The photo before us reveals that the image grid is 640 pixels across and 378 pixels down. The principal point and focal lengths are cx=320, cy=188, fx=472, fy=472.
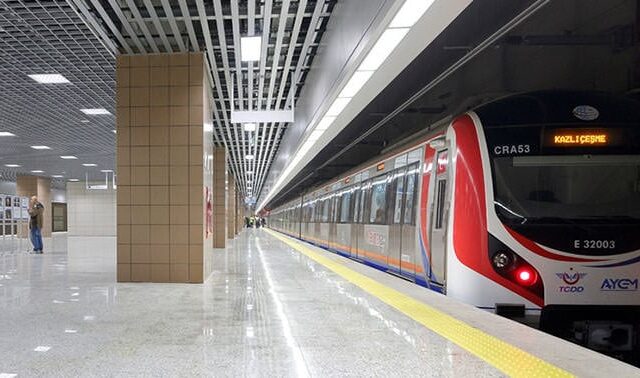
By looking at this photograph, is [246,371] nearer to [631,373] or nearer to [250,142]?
[631,373]

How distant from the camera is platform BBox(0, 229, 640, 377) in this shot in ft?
10.1

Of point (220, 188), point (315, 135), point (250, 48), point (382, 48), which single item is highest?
point (250, 48)

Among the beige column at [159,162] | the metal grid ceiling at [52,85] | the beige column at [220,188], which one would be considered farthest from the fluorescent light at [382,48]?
the beige column at [220,188]

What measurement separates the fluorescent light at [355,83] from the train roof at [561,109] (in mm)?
1467

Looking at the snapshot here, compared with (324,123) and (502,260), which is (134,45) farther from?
(502,260)

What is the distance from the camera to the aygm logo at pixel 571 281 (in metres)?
4.23

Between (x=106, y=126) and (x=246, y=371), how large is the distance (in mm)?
11945

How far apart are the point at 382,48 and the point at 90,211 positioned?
3158 cm

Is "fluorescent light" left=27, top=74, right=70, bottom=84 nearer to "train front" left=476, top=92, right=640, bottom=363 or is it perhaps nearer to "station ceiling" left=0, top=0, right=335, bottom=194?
"station ceiling" left=0, top=0, right=335, bottom=194

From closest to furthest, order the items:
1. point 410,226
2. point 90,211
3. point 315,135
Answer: point 410,226 → point 315,135 → point 90,211

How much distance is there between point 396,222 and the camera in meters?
7.74

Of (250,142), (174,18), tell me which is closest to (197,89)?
(174,18)

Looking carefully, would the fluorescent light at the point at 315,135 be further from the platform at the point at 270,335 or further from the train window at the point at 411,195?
the platform at the point at 270,335

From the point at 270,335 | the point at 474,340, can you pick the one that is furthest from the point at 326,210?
the point at 474,340
